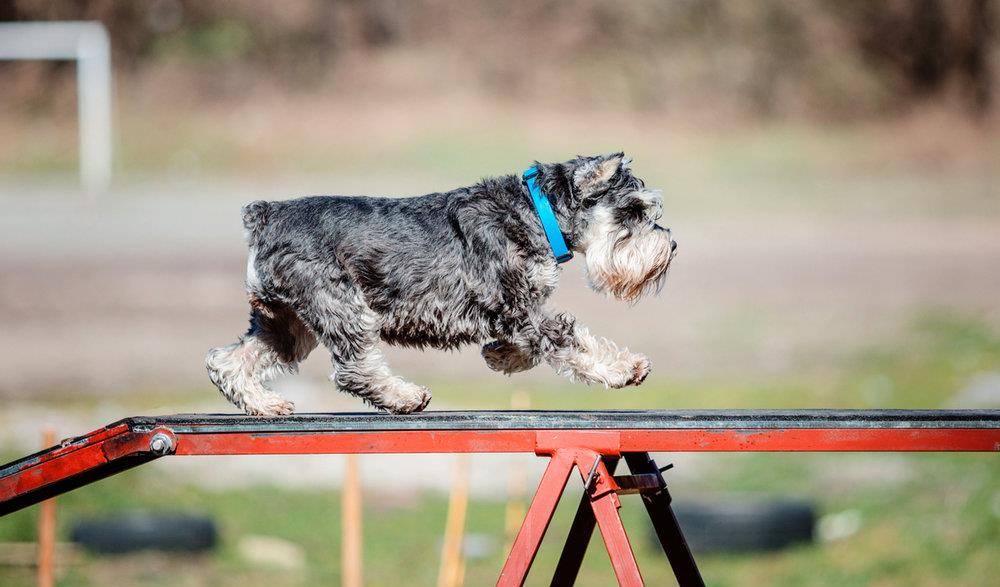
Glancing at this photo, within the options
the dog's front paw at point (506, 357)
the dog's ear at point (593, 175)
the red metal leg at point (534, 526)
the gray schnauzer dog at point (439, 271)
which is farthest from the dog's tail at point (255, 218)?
the red metal leg at point (534, 526)

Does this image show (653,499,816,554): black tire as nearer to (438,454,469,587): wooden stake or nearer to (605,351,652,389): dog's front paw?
(438,454,469,587): wooden stake

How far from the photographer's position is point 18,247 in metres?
23.4

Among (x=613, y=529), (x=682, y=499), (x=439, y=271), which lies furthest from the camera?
(x=682, y=499)

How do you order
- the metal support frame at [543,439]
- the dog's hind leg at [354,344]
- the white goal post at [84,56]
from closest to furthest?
the metal support frame at [543,439] < the dog's hind leg at [354,344] < the white goal post at [84,56]

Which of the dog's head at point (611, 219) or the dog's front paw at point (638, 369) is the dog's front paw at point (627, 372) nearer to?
the dog's front paw at point (638, 369)

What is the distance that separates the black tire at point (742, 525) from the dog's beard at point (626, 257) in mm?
4728

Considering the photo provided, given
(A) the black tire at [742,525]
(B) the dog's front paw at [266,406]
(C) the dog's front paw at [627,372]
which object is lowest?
(C) the dog's front paw at [627,372]

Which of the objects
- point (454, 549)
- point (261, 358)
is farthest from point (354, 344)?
point (454, 549)

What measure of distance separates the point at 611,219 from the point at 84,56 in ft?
92.9

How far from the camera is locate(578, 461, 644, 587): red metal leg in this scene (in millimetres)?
5516

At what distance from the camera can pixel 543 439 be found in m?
5.75

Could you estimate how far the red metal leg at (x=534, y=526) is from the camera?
5.57m

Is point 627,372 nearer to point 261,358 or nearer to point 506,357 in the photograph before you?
point 506,357

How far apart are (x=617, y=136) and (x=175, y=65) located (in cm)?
1192
